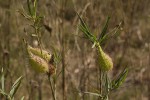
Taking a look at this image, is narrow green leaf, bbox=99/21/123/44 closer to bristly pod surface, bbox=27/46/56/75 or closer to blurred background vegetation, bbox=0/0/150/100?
bristly pod surface, bbox=27/46/56/75

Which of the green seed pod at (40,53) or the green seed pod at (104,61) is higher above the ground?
the green seed pod at (40,53)

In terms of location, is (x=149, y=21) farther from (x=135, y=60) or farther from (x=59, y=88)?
(x=59, y=88)

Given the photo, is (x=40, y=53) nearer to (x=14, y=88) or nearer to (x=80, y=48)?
(x=14, y=88)

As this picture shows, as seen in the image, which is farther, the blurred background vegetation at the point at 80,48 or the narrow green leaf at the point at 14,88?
the blurred background vegetation at the point at 80,48

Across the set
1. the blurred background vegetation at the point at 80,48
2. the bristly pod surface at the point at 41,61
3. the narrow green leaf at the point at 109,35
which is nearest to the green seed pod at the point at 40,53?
the bristly pod surface at the point at 41,61

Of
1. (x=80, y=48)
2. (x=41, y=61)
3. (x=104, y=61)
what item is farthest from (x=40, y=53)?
(x=80, y=48)

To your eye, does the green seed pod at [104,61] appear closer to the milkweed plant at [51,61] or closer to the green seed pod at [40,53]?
the milkweed plant at [51,61]

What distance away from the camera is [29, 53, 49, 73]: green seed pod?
736 mm

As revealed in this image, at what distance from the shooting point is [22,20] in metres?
2.14

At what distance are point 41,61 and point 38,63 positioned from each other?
0.01 m

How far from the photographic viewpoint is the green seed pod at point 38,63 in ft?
2.41

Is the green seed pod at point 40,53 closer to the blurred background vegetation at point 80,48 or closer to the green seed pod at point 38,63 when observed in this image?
the green seed pod at point 38,63

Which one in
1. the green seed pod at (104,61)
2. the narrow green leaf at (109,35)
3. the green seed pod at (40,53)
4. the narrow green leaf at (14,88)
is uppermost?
the narrow green leaf at (109,35)

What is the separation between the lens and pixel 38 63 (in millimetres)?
736
